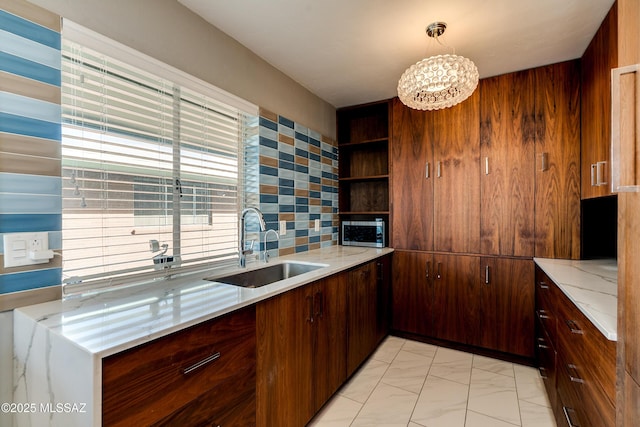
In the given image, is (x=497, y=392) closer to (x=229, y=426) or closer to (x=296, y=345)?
(x=296, y=345)

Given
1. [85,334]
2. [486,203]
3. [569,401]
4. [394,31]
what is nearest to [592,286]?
[569,401]

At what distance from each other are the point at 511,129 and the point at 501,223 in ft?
2.52

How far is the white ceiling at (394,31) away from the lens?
1.63 m

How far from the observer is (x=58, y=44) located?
1145mm

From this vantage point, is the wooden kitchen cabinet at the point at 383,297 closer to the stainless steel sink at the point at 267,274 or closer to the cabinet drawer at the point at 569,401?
the stainless steel sink at the point at 267,274

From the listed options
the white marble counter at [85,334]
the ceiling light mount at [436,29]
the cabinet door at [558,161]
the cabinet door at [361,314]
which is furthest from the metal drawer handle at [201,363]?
the cabinet door at [558,161]

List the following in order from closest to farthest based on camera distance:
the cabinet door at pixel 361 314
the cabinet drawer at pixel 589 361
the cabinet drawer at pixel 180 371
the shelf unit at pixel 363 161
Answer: the cabinet drawer at pixel 180 371 < the cabinet drawer at pixel 589 361 < the cabinet door at pixel 361 314 < the shelf unit at pixel 363 161

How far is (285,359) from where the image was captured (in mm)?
1454

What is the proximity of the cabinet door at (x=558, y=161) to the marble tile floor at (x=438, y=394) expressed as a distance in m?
1.01

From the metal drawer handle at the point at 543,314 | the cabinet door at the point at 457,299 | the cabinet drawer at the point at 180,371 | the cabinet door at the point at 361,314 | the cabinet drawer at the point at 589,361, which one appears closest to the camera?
the cabinet drawer at the point at 180,371

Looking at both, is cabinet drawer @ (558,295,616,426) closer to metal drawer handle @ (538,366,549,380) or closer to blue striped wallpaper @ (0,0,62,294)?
metal drawer handle @ (538,366,549,380)

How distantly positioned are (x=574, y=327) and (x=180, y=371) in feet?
5.26

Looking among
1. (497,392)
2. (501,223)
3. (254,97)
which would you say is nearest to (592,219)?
(501,223)

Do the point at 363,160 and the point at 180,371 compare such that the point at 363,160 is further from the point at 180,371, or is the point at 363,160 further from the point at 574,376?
the point at 180,371
